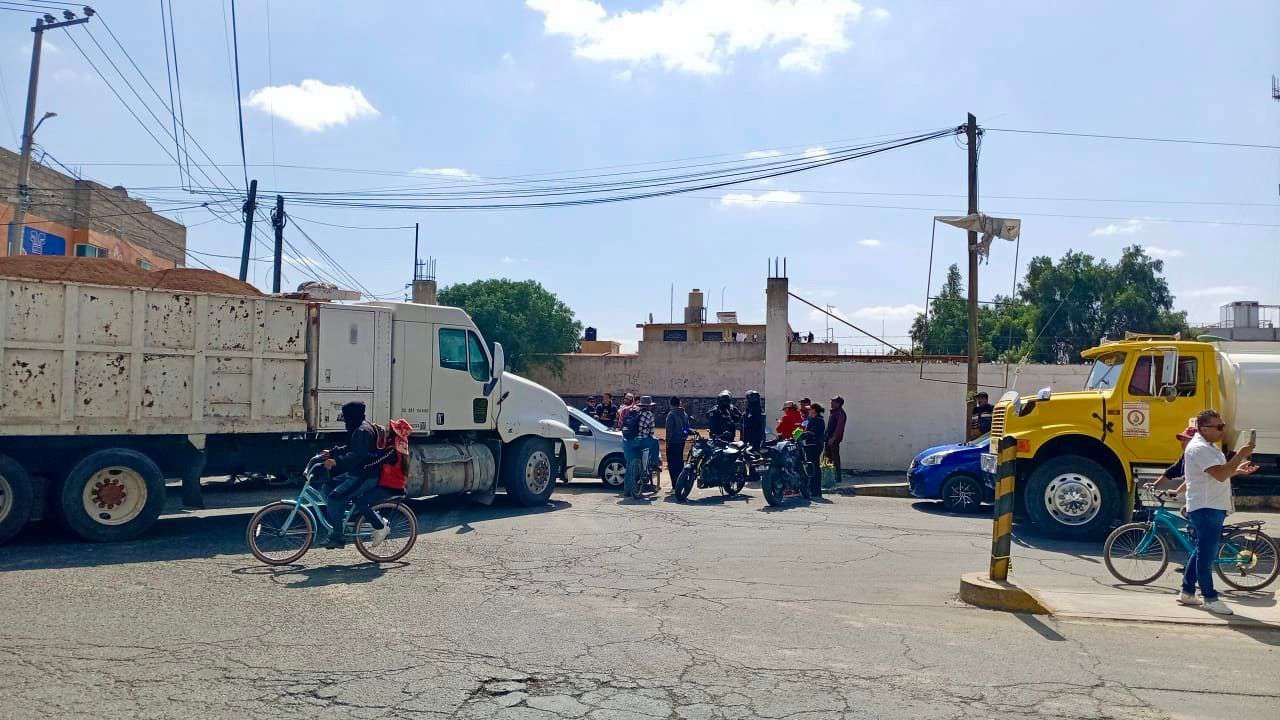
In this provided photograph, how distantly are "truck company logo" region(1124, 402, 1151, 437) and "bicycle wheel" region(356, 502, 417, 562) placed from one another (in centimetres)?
854

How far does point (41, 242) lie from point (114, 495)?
25905 millimetres

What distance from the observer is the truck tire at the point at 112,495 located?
9773 mm

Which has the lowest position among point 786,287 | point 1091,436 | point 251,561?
point 251,561

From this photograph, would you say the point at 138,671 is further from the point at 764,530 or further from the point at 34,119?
the point at 34,119

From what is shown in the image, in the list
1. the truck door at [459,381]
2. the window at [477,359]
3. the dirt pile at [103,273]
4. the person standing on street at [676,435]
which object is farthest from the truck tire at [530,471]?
the dirt pile at [103,273]

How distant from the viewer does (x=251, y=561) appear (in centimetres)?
924

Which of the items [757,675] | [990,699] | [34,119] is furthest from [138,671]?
[34,119]

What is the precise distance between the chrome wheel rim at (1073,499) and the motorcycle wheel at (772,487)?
4055 millimetres

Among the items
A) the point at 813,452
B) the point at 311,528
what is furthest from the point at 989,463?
the point at 311,528

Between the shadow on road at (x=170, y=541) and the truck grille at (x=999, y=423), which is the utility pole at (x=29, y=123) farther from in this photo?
the truck grille at (x=999, y=423)

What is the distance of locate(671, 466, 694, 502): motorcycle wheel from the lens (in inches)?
599

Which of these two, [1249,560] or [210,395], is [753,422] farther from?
[1249,560]

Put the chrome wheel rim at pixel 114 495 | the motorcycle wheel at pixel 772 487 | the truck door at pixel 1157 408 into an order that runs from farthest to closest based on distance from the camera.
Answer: the motorcycle wheel at pixel 772 487
the truck door at pixel 1157 408
the chrome wheel rim at pixel 114 495

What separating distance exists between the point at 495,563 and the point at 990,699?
16.7ft
